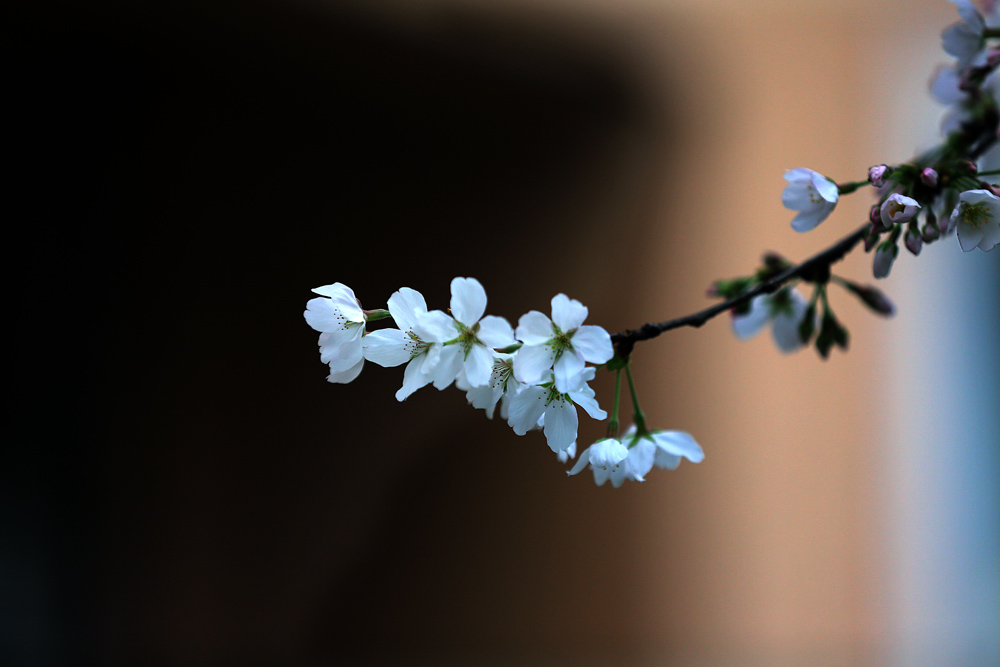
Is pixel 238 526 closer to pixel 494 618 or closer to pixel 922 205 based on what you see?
pixel 494 618

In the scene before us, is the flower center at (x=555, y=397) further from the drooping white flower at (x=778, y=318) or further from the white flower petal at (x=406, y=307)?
the drooping white flower at (x=778, y=318)

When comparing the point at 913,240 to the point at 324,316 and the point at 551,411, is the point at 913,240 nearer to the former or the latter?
the point at 551,411

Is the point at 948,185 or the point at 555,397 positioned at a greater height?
the point at 948,185

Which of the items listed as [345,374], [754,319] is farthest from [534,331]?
[754,319]

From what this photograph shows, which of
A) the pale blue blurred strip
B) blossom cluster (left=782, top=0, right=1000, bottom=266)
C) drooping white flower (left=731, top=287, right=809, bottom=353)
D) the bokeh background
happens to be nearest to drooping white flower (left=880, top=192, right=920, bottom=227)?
blossom cluster (left=782, top=0, right=1000, bottom=266)

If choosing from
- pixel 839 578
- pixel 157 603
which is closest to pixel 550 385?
pixel 157 603

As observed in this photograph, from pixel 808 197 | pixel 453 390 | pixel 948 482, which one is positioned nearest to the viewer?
pixel 808 197
